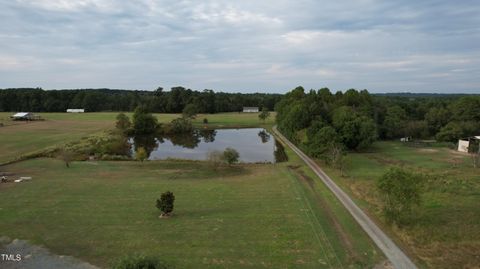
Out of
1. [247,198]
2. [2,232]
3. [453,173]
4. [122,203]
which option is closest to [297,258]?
[247,198]

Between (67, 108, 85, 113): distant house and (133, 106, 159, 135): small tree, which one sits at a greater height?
(67, 108, 85, 113): distant house

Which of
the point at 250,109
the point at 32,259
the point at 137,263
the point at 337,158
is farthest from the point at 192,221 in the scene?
the point at 250,109

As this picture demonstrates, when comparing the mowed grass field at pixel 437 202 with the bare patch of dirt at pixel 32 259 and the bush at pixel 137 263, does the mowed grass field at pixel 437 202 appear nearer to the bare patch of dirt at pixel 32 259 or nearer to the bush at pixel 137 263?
the bush at pixel 137 263

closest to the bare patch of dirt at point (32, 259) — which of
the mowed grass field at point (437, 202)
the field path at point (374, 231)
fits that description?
the field path at point (374, 231)

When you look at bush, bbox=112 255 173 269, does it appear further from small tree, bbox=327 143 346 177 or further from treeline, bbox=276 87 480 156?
treeline, bbox=276 87 480 156

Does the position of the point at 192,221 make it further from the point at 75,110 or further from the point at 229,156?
the point at 75,110

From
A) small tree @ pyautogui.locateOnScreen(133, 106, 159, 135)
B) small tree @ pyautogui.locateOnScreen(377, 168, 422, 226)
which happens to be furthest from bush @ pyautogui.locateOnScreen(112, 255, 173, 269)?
small tree @ pyautogui.locateOnScreen(133, 106, 159, 135)
